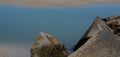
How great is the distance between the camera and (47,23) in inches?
578

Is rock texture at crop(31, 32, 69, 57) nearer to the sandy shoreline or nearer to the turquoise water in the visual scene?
the turquoise water

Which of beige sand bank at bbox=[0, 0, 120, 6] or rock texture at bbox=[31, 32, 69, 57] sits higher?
beige sand bank at bbox=[0, 0, 120, 6]

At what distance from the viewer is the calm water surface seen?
38.9 ft

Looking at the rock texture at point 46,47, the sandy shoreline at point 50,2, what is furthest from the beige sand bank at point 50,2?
the rock texture at point 46,47

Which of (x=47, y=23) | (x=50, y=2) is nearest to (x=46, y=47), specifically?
(x=47, y=23)

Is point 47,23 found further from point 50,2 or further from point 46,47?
point 50,2

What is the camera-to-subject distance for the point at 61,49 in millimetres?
8406

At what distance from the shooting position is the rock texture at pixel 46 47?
8.16 metres

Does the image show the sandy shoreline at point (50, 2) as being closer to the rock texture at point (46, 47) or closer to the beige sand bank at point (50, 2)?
the beige sand bank at point (50, 2)

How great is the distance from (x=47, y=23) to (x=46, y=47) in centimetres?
655

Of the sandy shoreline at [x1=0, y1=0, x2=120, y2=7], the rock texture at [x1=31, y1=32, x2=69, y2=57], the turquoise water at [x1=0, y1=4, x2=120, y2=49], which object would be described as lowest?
the rock texture at [x1=31, y1=32, x2=69, y2=57]

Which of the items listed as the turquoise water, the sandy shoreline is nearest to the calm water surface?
the turquoise water

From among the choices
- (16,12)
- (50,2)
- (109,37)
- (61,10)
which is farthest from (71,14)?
(109,37)

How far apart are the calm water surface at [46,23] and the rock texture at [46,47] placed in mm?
2206
